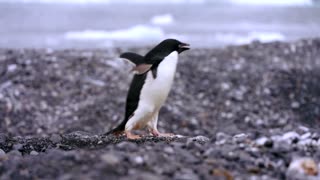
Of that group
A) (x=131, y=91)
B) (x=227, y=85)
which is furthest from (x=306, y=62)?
(x=131, y=91)

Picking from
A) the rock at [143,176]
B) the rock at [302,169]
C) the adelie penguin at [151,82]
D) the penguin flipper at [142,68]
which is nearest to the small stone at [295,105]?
the adelie penguin at [151,82]

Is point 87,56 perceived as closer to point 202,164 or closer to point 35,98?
point 35,98

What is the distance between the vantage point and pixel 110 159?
238 cm

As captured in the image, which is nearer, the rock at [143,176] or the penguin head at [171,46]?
the rock at [143,176]

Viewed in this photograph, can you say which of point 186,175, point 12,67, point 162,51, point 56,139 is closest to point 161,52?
point 162,51

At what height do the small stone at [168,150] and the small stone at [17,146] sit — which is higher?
the small stone at [168,150]

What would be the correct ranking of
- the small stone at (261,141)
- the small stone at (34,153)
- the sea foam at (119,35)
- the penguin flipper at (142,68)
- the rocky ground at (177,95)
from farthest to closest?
1. the sea foam at (119,35)
2. the rocky ground at (177,95)
3. the penguin flipper at (142,68)
4. the small stone at (34,153)
5. the small stone at (261,141)

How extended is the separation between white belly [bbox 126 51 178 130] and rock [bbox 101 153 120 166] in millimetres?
1822

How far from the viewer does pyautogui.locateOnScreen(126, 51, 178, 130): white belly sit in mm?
4215

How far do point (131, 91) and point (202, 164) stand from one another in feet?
6.34

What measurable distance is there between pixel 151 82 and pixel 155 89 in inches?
2.2

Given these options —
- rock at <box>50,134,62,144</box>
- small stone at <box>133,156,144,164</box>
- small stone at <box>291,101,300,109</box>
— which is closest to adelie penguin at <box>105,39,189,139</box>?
rock at <box>50,134,62,144</box>

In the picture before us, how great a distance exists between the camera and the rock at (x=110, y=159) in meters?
2.37

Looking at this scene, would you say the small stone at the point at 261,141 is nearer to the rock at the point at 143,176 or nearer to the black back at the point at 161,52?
the rock at the point at 143,176
